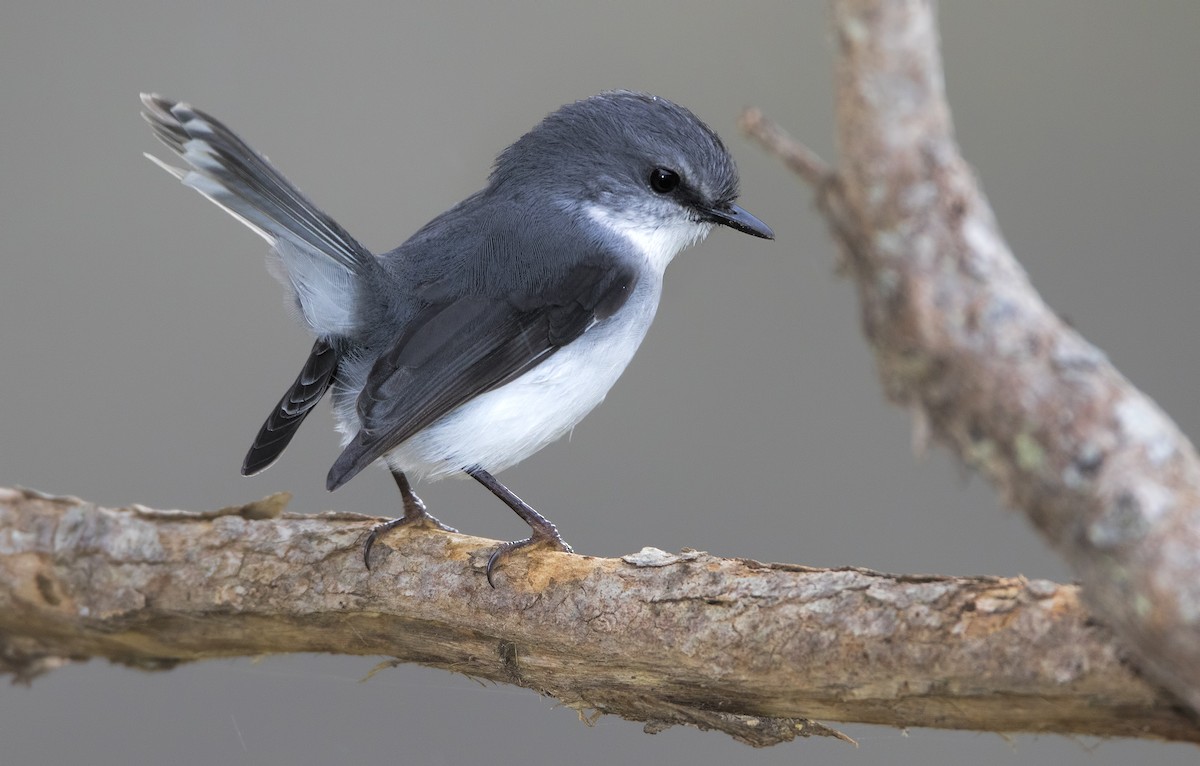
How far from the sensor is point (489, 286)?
220 centimetres

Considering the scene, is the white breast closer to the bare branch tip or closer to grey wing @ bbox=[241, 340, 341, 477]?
grey wing @ bbox=[241, 340, 341, 477]

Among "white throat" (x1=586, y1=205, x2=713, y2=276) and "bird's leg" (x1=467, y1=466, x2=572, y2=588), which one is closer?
"bird's leg" (x1=467, y1=466, x2=572, y2=588)

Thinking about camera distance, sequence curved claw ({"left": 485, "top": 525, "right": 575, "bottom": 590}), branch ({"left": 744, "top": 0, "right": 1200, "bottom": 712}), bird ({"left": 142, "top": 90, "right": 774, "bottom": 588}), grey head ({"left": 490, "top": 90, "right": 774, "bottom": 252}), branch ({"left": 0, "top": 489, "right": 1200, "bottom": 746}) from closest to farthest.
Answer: branch ({"left": 744, "top": 0, "right": 1200, "bottom": 712})
branch ({"left": 0, "top": 489, "right": 1200, "bottom": 746})
curved claw ({"left": 485, "top": 525, "right": 575, "bottom": 590})
bird ({"left": 142, "top": 90, "right": 774, "bottom": 588})
grey head ({"left": 490, "top": 90, "right": 774, "bottom": 252})

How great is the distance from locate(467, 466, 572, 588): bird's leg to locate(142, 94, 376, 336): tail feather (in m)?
0.41

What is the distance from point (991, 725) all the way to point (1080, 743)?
5.1 inches

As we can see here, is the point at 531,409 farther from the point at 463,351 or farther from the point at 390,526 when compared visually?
the point at 390,526

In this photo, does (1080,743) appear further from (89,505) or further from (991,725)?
(89,505)

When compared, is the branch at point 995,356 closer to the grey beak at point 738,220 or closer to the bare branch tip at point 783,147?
the bare branch tip at point 783,147

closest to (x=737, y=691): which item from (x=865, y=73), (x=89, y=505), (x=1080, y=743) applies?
(x=1080, y=743)

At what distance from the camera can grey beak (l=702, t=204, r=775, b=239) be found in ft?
7.80

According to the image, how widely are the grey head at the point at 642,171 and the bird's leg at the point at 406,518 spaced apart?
26.4 inches

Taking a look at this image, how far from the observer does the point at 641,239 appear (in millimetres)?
2393

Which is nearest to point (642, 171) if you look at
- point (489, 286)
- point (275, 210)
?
point (489, 286)

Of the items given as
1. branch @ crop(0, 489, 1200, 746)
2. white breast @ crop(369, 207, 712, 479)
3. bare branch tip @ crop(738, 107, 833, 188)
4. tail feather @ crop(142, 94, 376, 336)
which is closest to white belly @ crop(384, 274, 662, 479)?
white breast @ crop(369, 207, 712, 479)
